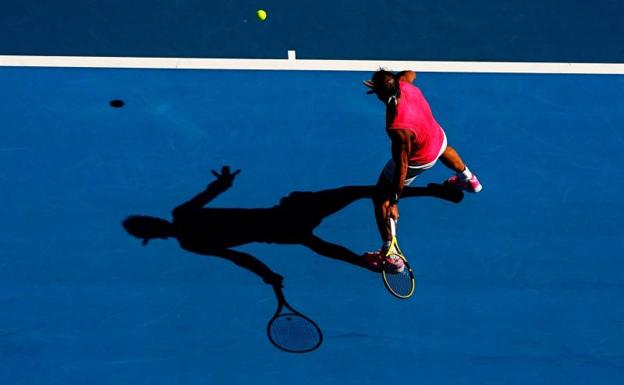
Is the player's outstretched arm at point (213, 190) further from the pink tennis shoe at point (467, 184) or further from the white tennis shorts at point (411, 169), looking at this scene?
the pink tennis shoe at point (467, 184)

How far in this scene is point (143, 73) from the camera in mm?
7887

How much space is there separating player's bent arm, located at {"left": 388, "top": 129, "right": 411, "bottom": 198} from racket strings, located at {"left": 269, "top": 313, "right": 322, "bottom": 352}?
1499 mm

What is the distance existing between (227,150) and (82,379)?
280cm

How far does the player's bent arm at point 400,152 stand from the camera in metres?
5.51

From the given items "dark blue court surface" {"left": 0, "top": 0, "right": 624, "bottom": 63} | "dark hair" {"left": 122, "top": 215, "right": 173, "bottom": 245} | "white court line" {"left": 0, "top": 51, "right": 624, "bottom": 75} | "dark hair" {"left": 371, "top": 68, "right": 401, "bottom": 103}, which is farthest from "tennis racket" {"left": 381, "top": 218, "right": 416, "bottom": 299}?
"dark blue court surface" {"left": 0, "top": 0, "right": 624, "bottom": 63}

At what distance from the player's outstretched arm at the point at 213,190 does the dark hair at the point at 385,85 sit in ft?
7.15

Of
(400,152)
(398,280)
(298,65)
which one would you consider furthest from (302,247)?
(298,65)

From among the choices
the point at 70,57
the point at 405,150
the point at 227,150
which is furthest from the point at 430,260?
the point at 70,57

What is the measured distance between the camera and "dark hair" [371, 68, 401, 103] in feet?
17.8

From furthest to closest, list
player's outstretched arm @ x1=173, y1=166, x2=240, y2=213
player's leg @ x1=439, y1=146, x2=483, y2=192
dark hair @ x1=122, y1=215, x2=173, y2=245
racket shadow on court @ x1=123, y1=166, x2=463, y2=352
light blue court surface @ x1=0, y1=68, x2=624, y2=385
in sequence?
1. player's outstretched arm @ x1=173, y1=166, x2=240, y2=213
2. dark hair @ x1=122, y1=215, x2=173, y2=245
3. racket shadow on court @ x1=123, y1=166, x2=463, y2=352
4. player's leg @ x1=439, y1=146, x2=483, y2=192
5. light blue court surface @ x1=0, y1=68, x2=624, y2=385

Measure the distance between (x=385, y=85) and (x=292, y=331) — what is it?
2.42 metres

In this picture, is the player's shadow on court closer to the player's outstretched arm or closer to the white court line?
the player's outstretched arm

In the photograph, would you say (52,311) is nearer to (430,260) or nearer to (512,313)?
(430,260)

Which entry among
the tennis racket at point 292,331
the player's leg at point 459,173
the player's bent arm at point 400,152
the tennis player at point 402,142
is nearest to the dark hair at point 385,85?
the tennis player at point 402,142
